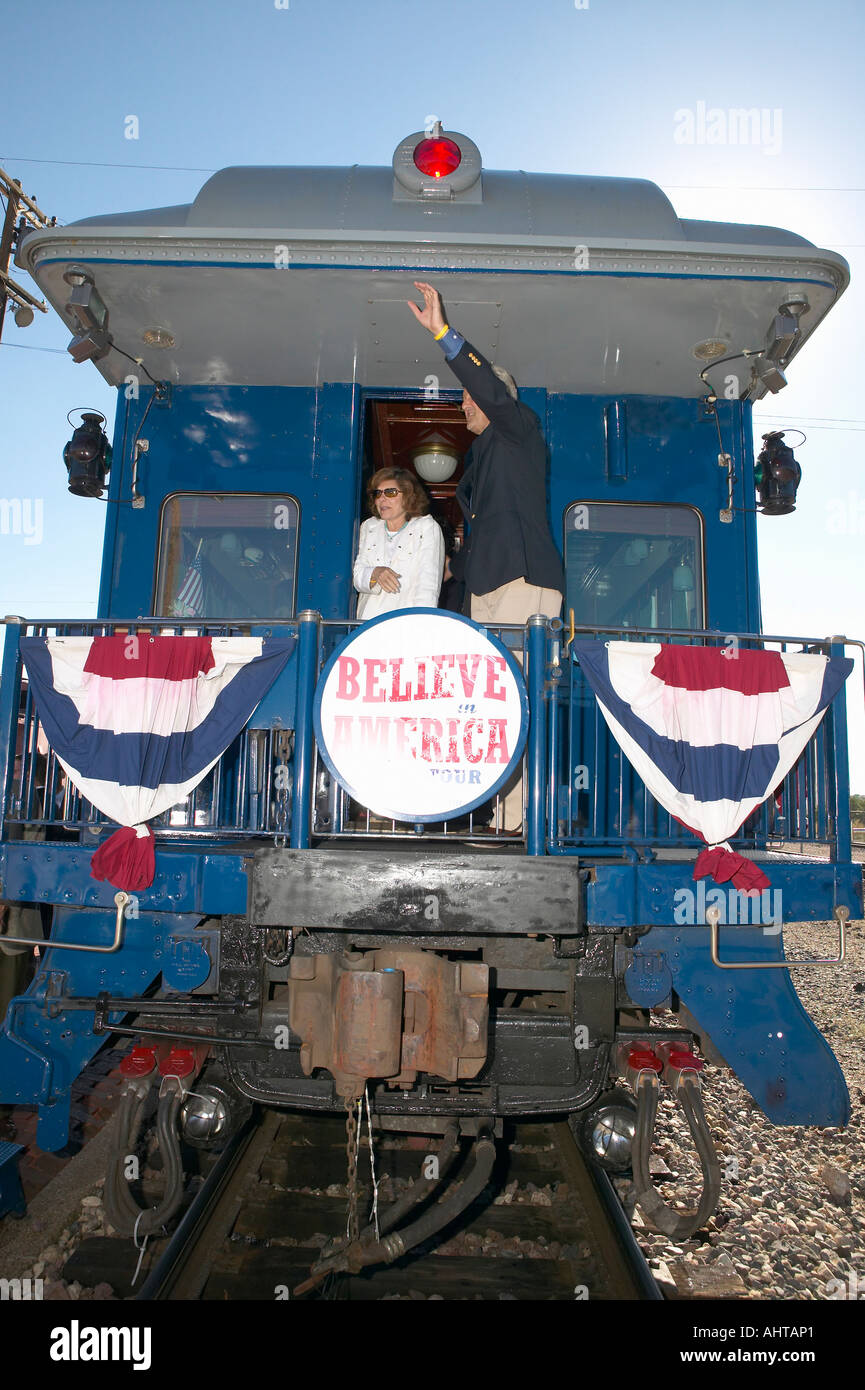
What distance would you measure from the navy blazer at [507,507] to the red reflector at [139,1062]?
8.71 feet

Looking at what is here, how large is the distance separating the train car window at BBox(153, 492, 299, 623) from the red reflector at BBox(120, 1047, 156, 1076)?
2512mm

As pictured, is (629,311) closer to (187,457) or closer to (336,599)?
(336,599)

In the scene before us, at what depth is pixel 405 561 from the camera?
430cm

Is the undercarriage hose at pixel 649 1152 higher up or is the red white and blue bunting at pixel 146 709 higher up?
the red white and blue bunting at pixel 146 709

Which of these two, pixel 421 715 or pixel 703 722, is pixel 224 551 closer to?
pixel 421 715

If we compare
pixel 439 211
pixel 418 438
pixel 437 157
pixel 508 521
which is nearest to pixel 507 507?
pixel 508 521

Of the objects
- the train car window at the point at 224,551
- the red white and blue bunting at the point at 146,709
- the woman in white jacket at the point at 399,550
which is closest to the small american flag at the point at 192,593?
the train car window at the point at 224,551

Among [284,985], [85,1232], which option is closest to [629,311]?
[284,985]

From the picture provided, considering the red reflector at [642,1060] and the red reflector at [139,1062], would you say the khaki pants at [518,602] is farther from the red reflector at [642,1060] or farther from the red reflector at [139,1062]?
the red reflector at [139,1062]

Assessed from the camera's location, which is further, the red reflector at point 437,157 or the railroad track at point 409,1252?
the red reflector at point 437,157

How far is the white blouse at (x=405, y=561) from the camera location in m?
4.20

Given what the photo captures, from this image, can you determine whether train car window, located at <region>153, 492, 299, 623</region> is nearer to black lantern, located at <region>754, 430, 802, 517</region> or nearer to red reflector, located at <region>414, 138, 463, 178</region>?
red reflector, located at <region>414, 138, 463, 178</region>

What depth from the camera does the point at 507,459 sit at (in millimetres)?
4082

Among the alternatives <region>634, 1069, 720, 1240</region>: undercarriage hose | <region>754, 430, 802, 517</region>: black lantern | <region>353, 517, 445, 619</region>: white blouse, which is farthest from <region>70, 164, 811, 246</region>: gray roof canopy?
<region>634, 1069, 720, 1240</region>: undercarriage hose
